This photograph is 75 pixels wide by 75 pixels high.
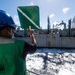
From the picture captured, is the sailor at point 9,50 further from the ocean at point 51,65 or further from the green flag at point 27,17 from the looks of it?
the ocean at point 51,65

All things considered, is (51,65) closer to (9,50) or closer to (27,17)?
(27,17)

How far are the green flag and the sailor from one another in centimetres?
30

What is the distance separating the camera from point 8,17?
1060 mm

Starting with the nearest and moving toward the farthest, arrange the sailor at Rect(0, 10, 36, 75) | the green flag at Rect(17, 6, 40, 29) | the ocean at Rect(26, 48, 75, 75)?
the sailor at Rect(0, 10, 36, 75), the green flag at Rect(17, 6, 40, 29), the ocean at Rect(26, 48, 75, 75)

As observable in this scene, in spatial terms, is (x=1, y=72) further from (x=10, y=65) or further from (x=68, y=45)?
(x=68, y=45)

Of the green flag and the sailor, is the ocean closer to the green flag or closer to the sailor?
the green flag

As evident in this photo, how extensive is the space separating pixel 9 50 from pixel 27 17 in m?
0.48

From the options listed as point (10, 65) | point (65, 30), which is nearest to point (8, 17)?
point (10, 65)

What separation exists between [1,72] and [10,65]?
2.9 inches

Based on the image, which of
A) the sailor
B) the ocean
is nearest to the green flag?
the sailor

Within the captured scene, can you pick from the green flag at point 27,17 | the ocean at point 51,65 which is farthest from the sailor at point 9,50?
the ocean at point 51,65

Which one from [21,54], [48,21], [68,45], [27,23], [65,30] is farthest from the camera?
[48,21]

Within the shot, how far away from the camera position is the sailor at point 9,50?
1013 millimetres

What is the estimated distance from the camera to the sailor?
1.01 metres
